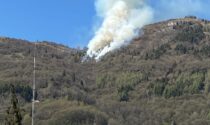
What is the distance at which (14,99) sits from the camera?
4281 centimetres

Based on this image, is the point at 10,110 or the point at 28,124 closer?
the point at 10,110

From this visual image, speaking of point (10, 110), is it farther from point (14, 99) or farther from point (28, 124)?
point (28, 124)

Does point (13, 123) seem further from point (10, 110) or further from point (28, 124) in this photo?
point (28, 124)

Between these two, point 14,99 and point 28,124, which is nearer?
point 14,99

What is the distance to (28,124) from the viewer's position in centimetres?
19712

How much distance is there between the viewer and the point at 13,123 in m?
42.4

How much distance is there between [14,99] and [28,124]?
156m

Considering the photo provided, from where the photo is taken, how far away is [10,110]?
42625 mm

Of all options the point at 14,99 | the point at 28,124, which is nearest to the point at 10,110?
the point at 14,99

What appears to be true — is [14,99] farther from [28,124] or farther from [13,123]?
[28,124]

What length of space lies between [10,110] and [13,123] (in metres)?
0.89

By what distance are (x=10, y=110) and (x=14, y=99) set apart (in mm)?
781

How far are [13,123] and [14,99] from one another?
161cm

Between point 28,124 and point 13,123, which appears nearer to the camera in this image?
point 13,123
